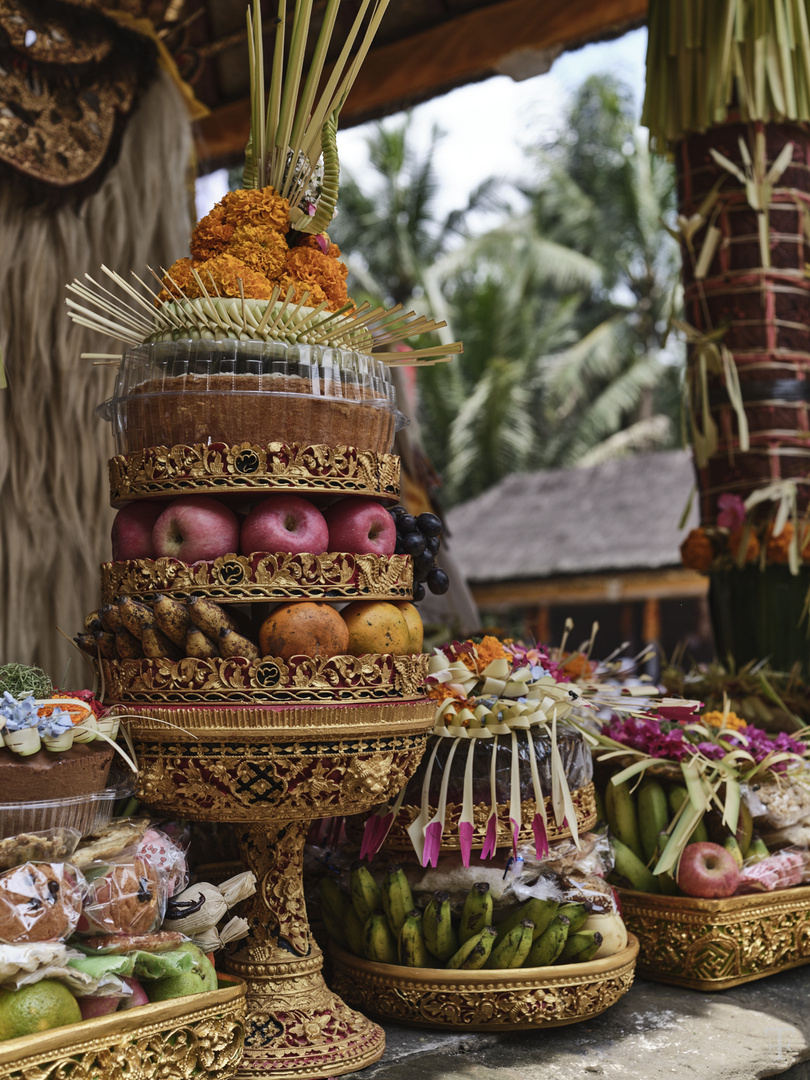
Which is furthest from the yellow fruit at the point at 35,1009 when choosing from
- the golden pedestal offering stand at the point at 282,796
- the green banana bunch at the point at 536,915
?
the green banana bunch at the point at 536,915

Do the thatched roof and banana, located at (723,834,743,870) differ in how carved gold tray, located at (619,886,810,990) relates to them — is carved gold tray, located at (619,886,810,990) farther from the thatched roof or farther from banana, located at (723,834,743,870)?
the thatched roof

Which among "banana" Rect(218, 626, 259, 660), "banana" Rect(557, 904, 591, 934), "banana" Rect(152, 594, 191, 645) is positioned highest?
"banana" Rect(152, 594, 191, 645)

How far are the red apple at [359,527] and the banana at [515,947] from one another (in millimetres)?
725

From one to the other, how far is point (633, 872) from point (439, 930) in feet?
2.22

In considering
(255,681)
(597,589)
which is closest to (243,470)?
(255,681)

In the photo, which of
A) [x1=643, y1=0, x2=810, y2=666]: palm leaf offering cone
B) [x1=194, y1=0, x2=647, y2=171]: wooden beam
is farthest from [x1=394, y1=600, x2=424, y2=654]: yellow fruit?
[x1=194, y1=0, x2=647, y2=171]: wooden beam

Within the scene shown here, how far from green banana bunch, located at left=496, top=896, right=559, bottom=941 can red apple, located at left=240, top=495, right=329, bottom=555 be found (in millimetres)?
798

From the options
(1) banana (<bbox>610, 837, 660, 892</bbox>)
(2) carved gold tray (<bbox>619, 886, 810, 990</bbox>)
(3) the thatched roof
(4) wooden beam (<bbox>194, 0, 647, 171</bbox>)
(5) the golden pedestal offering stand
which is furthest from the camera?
(3) the thatched roof

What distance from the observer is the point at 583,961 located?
193 cm

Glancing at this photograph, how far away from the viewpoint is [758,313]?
3.46 m

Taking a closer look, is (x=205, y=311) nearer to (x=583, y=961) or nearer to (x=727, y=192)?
(x=583, y=961)

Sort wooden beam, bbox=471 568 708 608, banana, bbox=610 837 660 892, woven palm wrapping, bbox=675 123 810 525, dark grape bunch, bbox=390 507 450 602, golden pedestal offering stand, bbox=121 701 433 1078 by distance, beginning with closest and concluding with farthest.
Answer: golden pedestal offering stand, bbox=121 701 433 1078 → dark grape bunch, bbox=390 507 450 602 → banana, bbox=610 837 660 892 → woven palm wrapping, bbox=675 123 810 525 → wooden beam, bbox=471 568 708 608

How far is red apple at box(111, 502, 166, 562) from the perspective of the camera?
5.50 ft

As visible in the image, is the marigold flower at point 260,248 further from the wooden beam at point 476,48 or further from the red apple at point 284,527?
the wooden beam at point 476,48
